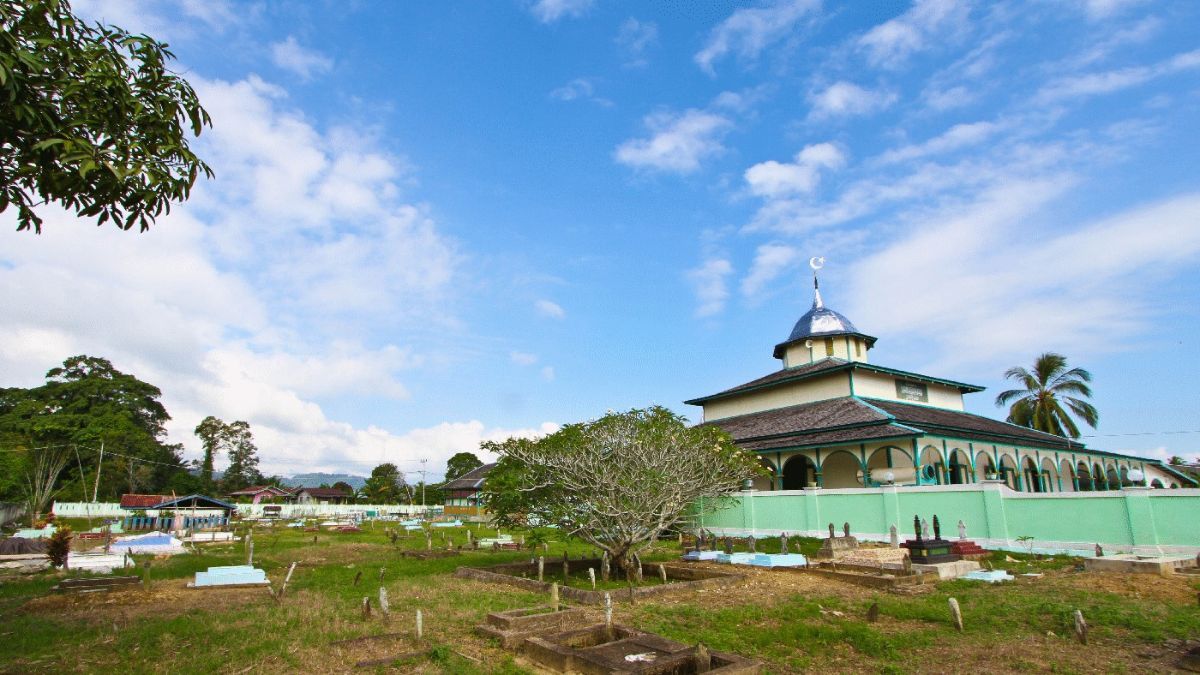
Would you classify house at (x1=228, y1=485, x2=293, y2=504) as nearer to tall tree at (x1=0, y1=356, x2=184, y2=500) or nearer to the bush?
tall tree at (x1=0, y1=356, x2=184, y2=500)

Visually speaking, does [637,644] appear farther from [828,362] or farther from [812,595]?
[828,362]

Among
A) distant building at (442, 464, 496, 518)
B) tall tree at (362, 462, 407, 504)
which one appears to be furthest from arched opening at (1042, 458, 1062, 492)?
tall tree at (362, 462, 407, 504)

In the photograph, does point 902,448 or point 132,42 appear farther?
point 902,448

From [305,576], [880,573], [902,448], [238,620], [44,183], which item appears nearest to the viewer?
[44,183]

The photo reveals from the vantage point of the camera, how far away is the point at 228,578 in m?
15.7

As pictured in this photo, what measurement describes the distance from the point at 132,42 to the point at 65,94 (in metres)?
0.88

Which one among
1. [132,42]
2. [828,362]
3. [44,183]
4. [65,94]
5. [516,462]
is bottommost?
[516,462]

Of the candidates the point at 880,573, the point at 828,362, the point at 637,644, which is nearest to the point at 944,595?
the point at 880,573

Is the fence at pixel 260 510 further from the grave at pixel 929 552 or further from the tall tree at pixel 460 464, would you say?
the grave at pixel 929 552

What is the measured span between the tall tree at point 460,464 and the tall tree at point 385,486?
6.90 m

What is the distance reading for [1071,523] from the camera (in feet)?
60.1

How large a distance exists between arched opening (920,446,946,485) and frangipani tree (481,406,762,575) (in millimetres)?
14072

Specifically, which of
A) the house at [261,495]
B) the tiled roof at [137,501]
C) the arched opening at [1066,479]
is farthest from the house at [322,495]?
the arched opening at [1066,479]

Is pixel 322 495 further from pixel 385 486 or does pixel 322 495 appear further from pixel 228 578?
pixel 228 578
